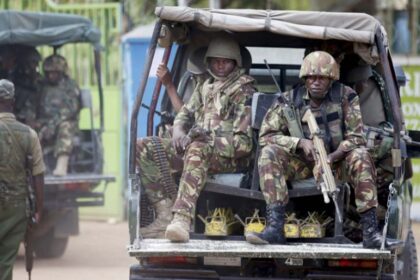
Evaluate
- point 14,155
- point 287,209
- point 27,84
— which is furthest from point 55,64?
point 287,209

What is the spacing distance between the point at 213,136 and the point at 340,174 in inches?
37.4

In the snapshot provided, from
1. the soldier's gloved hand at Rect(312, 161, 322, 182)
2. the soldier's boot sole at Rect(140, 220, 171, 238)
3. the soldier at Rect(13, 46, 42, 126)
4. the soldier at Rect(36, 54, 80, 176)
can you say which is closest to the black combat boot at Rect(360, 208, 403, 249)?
the soldier's gloved hand at Rect(312, 161, 322, 182)

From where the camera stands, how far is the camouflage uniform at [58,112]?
13844 millimetres

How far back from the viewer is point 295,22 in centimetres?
853

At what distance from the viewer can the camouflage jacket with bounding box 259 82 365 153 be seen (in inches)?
337

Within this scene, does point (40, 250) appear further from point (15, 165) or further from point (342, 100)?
point (342, 100)

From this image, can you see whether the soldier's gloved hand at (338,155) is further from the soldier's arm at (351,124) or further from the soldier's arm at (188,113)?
the soldier's arm at (188,113)

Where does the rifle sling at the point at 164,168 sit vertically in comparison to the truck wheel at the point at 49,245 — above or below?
above

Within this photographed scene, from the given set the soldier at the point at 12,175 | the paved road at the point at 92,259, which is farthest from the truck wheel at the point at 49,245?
the soldier at the point at 12,175

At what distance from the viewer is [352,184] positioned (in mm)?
8391

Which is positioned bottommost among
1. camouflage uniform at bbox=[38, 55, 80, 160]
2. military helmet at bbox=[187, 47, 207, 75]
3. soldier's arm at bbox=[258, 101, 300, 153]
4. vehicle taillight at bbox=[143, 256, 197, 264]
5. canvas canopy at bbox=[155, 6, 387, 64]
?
vehicle taillight at bbox=[143, 256, 197, 264]

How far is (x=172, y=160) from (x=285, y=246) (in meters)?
1.26

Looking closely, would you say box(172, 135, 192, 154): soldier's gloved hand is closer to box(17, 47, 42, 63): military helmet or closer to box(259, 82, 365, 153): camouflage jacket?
box(259, 82, 365, 153): camouflage jacket

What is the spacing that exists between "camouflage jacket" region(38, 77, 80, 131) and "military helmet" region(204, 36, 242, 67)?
5.04 metres
